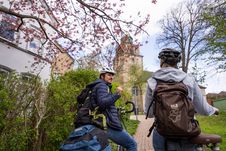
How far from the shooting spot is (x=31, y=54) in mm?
16438

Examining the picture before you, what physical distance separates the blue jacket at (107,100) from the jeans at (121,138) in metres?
0.08

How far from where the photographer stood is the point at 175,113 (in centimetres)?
272

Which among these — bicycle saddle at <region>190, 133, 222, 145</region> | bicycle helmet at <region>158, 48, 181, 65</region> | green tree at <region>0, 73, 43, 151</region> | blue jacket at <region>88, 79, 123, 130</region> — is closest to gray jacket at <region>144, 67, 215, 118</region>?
bicycle helmet at <region>158, 48, 181, 65</region>

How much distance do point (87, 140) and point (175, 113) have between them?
1345 millimetres

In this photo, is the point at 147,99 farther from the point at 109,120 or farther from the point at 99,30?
Answer: the point at 99,30

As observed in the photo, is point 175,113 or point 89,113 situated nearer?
point 175,113

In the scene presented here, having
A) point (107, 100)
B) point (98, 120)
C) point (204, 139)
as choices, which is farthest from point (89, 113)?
point (204, 139)

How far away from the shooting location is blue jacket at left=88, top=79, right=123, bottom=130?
391 centimetres

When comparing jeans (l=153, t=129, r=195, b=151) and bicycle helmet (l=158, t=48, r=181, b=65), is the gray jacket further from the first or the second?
jeans (l=153, t=129, r=195, b=151)

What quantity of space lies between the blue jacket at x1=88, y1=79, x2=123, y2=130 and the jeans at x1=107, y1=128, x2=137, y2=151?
82mm

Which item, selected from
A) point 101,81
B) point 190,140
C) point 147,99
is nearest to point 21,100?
point 101,81

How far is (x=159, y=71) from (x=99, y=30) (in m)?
7.88

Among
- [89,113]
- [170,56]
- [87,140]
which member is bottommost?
[87,140]

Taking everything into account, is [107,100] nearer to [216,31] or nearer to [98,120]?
[98,120]
